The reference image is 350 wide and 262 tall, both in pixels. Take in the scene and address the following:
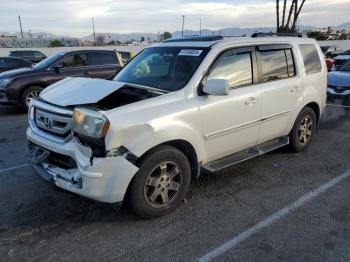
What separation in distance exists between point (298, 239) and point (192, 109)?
1.65 m

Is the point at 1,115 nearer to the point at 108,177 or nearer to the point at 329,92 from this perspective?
the point at 108,177

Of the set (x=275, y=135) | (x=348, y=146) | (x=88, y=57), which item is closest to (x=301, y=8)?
(x=88, y=57)

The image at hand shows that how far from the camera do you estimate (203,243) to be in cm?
332

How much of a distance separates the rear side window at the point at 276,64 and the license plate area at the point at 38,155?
2.84 metres

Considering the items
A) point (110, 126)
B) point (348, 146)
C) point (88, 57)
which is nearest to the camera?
point (110, 126)

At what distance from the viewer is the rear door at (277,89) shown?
15.6 feet

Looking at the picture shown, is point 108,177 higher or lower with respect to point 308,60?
lower

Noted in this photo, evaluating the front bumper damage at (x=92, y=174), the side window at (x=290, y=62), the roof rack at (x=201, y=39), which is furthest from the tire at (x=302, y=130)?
the front bumper damage at (x=92, y=174)

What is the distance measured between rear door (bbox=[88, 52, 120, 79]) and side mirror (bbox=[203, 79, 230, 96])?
6.64 metres

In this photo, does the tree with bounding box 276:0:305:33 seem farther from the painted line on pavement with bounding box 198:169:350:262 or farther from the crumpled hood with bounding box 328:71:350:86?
the painted line on pavement with bounding box 198:169:350:262

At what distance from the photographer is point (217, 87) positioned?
3818 millimetres

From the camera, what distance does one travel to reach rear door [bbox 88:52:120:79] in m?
10.2

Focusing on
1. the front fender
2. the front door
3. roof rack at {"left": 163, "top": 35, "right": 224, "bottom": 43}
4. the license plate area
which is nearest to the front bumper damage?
the front fender

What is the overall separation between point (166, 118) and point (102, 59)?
7.43m
